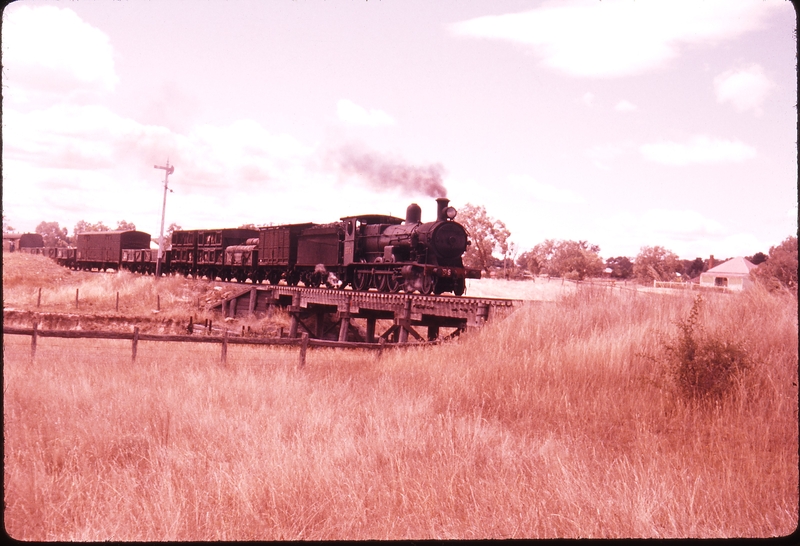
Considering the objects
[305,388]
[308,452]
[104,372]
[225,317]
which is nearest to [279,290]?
[225,317]

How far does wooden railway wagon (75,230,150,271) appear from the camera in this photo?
43156mm

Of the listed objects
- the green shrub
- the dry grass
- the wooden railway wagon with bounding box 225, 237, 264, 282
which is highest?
the wooden railway wagon with bounding box 225, 237, 264, 282

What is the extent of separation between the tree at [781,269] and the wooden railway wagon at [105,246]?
4318cm

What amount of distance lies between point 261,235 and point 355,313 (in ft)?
37.5

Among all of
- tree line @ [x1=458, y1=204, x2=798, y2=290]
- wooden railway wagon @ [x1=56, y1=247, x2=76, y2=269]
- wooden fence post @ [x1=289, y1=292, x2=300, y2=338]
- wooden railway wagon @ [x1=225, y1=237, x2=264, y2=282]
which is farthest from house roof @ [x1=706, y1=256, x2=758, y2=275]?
wooden railway wagon @ [x1=56, y1=247, x2=76, y2=269]

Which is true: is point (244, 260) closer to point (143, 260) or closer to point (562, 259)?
point (143, 260)

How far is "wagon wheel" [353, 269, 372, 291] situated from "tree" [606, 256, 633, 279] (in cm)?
7357

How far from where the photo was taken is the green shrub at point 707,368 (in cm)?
738

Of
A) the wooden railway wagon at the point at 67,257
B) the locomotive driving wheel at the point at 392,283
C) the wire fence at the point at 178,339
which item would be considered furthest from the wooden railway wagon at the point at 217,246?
the wire fence at the point at 178,339

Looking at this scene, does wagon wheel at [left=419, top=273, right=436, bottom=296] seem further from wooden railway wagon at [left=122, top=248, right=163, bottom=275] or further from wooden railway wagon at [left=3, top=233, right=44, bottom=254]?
wooden railway wagon at [left=3, top=233, right=44, bottom=254]

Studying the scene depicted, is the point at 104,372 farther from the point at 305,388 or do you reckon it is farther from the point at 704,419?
the point at 704,419

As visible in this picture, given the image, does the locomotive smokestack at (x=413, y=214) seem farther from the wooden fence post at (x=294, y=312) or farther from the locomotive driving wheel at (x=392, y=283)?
the wooden fence post at (x=294, y=312)

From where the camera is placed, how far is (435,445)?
6.38m

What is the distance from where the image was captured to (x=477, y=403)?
8.34 m
